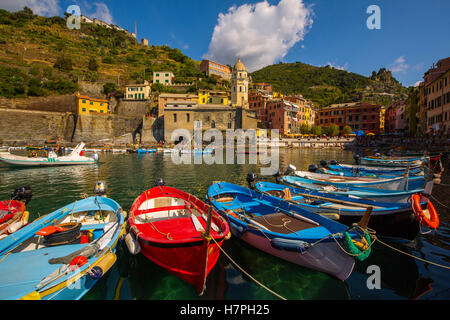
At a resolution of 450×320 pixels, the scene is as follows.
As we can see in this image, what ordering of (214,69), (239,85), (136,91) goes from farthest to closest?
(214,69), (136,91), (239,85)

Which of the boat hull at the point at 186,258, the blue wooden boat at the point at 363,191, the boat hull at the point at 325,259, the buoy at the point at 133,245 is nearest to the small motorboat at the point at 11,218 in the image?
the buoy at the point at 133,245

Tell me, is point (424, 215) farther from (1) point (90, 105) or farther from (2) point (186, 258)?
(1) point (90, 105)

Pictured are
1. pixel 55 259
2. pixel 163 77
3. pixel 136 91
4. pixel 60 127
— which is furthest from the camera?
pixel 163 77

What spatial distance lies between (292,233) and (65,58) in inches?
3526

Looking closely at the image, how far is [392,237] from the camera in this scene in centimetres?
634

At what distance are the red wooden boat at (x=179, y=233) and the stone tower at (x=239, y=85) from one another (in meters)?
54.3

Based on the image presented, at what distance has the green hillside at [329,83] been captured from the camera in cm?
8750

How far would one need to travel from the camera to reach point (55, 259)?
14.0 ft

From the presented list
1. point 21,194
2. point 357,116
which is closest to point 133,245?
point 21,194

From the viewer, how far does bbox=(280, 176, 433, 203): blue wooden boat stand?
290 inches

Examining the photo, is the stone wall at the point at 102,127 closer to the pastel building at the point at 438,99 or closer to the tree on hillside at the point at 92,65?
the tree on hillside at the point at 92,65

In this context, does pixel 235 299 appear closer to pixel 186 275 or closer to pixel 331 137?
pixel 186 275

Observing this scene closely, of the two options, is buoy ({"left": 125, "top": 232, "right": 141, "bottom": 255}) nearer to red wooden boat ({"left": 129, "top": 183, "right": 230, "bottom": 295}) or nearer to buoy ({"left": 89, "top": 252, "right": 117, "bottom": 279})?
red wooden boat ({"left": 129, "top": 183, "right": 230, "bottom": 295})

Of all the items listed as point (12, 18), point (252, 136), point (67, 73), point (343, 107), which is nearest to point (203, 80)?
point (252, 136)
